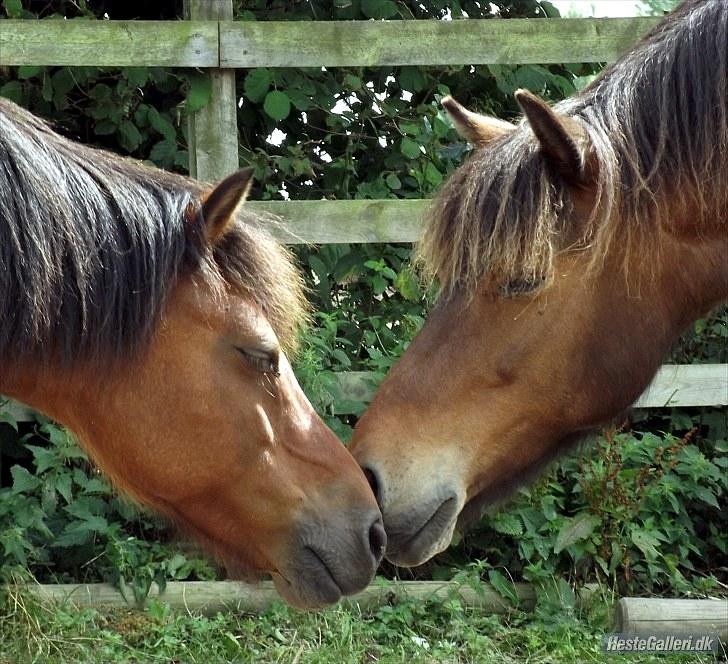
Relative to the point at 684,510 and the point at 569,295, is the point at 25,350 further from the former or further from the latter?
the point at 684,510

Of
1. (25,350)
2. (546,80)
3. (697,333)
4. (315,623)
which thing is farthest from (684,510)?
(25,350)

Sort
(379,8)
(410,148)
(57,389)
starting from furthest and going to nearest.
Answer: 1. (379,8)
2. (410,148)
3. (57,389)

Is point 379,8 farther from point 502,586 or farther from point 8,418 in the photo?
point 502,586

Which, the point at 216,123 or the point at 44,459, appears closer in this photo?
the point at 44,459

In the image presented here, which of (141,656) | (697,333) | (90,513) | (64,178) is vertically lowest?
(141,656)

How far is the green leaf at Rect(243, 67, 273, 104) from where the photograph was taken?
4.88 meters

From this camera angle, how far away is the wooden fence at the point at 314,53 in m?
4.46

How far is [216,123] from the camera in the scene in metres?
4.63

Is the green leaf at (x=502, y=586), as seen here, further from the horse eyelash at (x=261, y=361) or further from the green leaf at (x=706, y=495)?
the horse eyelash at (x=261, y=361)

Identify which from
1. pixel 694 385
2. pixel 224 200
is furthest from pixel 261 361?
pixel 694 385

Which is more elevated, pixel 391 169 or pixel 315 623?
pixel 391 169

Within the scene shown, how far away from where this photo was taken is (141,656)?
420 centimetres

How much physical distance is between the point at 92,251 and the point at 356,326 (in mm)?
2455

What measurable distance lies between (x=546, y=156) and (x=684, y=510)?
2520 mm
